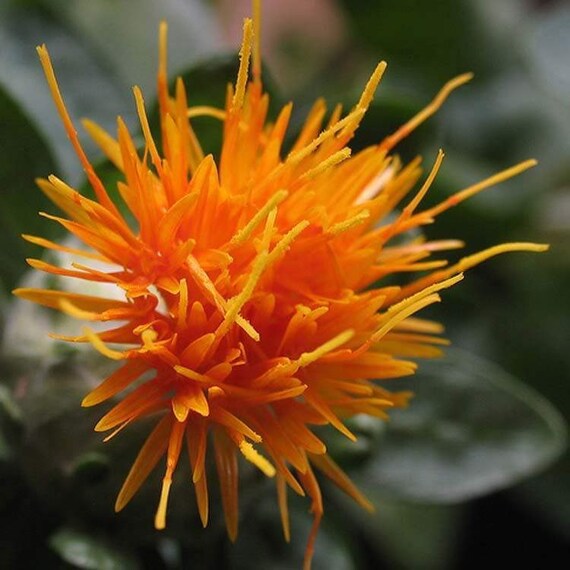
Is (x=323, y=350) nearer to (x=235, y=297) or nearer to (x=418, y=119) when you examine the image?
(x=235, y=297)

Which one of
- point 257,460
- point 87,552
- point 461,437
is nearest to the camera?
point 257,460

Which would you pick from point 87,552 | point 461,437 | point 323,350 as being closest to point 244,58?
point 323,350

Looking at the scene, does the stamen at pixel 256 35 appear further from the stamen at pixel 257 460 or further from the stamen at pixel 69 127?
the stamen at pixel 257 460

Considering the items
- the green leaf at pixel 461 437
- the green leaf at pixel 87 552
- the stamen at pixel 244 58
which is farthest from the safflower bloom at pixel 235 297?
the green leaf at pixel 461 437

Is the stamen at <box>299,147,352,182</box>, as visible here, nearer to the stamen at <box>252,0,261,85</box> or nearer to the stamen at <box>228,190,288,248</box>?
the stamen at <box>228,190,288,248</box>

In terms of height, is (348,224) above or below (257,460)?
above

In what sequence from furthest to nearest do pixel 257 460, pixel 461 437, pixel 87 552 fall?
1. pixel 461 437
2. pixel 87 552
3. pixel 257 460

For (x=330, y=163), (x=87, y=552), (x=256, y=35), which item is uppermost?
(x=256, y=35)

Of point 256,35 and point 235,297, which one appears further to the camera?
point 256,35

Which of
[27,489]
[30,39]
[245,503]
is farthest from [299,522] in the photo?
[30,39]
